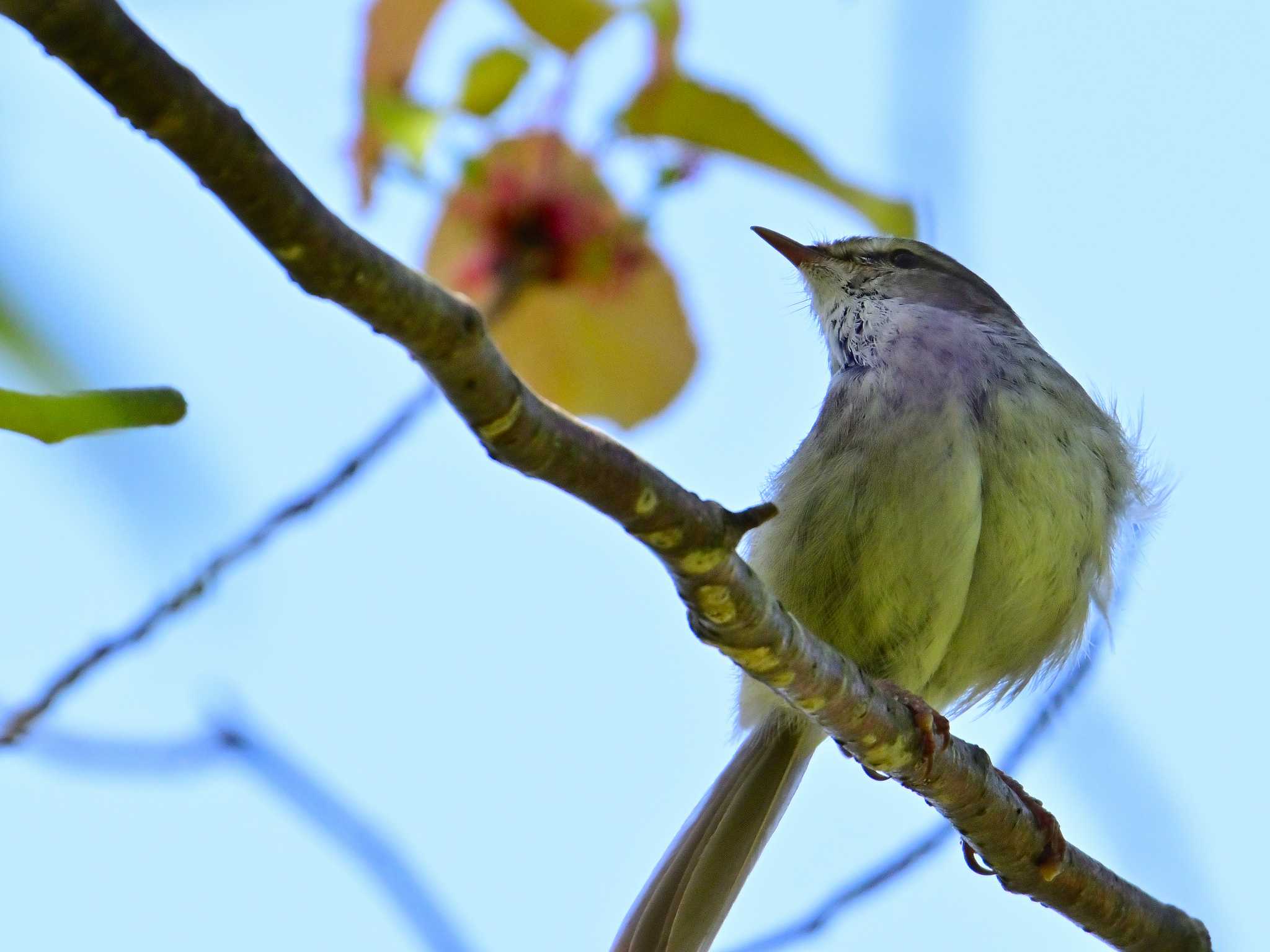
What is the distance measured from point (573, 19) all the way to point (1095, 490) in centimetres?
241

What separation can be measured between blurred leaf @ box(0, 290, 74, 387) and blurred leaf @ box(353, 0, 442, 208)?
Answer: 5.60 feet

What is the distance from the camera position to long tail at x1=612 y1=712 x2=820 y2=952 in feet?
13.5

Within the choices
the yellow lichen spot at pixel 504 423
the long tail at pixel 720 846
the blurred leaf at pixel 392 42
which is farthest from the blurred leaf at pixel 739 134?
the long tail at pixel 720 846

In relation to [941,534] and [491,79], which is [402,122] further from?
[941,534]

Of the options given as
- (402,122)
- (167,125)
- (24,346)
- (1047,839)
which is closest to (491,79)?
(402,122)

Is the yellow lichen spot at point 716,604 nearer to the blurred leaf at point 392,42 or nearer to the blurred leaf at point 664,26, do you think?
the blurred leaf at point 664,26

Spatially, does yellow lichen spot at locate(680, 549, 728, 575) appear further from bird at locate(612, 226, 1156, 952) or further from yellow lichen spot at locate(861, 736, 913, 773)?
bird at locate(612, 226, 1156, 952)

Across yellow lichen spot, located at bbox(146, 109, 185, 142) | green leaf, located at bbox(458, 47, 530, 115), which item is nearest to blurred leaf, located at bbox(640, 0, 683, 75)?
green leaf, located at bbox(458, 47, 530, 115)

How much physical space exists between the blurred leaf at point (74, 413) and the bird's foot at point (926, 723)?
276 cm

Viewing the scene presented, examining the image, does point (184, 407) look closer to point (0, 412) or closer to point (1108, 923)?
point (0, 412)

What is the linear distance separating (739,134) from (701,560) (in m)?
0.72

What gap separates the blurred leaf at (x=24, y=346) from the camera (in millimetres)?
830

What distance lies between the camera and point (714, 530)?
2.31 metres

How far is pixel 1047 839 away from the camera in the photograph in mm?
3711
